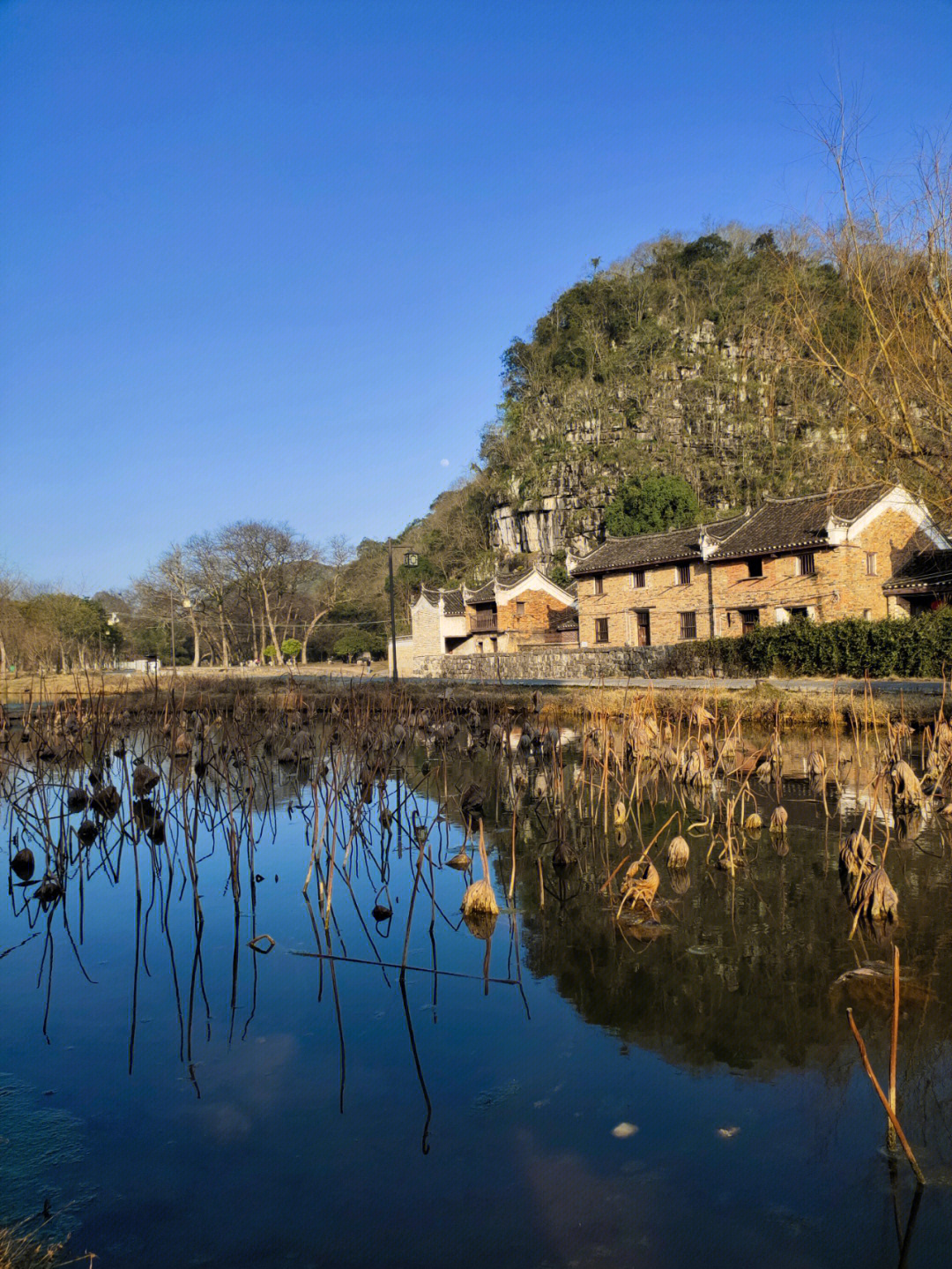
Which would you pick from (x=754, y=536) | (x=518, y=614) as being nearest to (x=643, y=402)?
(x=518, y=614)

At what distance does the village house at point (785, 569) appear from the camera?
3181cm

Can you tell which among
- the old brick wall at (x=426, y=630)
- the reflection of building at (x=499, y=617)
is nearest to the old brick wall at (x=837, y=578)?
the reflection of building at (x=499, y=617)

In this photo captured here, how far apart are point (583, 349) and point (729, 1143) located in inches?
2686

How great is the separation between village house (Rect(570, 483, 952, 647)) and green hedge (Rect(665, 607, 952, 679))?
14.0 ft

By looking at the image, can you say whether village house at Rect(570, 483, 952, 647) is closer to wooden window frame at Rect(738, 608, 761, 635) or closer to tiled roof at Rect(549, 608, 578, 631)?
wooden window frame at Rect(738, 608, 761, 635)

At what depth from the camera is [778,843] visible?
9000 millimetres

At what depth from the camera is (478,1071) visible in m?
4.76

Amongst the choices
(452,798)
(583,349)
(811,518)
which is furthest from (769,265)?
(452,798)

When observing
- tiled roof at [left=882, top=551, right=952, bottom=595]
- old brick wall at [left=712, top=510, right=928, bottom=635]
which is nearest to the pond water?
old brick wall at [left=712, top=510, right=928, bottom=635]

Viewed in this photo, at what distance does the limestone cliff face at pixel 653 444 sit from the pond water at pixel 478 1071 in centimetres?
5291

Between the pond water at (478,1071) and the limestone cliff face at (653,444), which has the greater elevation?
the limestone cliff face at (653,444)

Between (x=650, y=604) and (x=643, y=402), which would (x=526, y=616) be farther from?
(x=643, y=402)

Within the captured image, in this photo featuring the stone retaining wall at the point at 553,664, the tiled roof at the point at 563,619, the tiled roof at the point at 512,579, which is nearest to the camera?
the stone retaining wall at the point at 553,664

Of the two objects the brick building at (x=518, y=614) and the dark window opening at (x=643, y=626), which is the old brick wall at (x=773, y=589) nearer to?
the dark window opening at (x=643, y=626)
